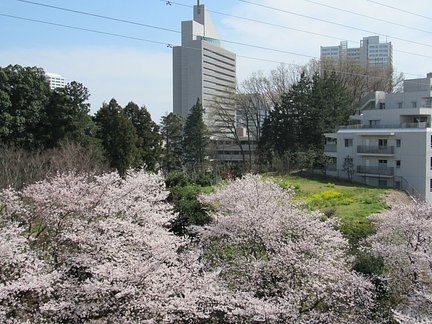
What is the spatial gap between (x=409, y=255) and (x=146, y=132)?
2351 cm

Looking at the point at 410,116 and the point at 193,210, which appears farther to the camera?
the point at 410,116

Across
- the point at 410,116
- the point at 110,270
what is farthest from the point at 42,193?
the point at 410,116

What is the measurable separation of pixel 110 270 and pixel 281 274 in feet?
12.2

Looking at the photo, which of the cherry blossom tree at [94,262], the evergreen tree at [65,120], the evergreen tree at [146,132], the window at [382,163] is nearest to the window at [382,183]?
the window at [382,163]

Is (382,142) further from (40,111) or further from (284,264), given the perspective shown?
(284,264)

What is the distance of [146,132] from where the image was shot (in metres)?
32.3

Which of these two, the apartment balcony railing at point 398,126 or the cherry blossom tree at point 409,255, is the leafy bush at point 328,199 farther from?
the cherry blossom tree at point 409,255

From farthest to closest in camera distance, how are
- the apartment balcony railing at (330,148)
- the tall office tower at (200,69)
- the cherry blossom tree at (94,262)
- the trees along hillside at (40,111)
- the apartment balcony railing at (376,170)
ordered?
the tall office tower at (200,69) < the apartment balcony railing at (330,148) < the apartment balcony railing at (376,170) < the trees along hillside at (40,111) < the cherry blossom tree at (94,262)

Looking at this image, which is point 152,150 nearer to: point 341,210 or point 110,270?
point 341,210

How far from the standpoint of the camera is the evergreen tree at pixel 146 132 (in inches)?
1275

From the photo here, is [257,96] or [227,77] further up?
[227,77]

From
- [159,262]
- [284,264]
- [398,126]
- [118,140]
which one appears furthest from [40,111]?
[398,126]

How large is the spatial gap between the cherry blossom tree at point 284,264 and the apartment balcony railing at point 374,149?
18.7 meters

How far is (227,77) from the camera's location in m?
66.6
